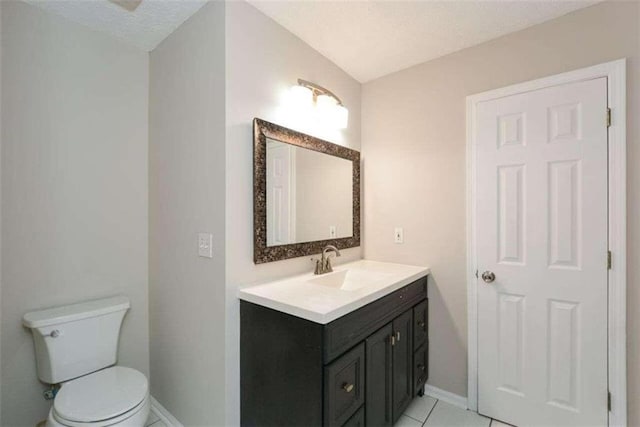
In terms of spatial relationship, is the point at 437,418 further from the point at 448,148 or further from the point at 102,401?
the point at 102,401

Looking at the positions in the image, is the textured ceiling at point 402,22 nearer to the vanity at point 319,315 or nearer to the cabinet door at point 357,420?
the vanity at point 319,315

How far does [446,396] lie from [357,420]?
0.99m

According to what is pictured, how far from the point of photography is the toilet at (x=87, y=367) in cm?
129

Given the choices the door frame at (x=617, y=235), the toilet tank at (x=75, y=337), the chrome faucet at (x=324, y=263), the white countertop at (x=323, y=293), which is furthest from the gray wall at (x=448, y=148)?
the toilet tank at (x=75, y=337)

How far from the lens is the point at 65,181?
5.57ft

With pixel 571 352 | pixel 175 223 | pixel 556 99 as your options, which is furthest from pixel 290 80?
pixel 571 352

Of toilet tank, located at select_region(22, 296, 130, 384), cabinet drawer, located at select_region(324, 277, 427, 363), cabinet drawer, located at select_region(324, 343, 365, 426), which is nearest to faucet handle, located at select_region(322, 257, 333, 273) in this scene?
cabinet drawer, located at select_region(324, 277, 427, 363)

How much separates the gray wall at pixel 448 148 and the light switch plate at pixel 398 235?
0.13ft

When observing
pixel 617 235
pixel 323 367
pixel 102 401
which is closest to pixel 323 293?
pixel 323 367

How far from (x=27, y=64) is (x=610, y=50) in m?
3.07

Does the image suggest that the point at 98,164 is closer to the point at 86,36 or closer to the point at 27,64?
the point at 27,64

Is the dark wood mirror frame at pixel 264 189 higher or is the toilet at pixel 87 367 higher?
the dark wood mirror frame at pixel 264 189

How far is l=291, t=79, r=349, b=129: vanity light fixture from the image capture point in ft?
5.88

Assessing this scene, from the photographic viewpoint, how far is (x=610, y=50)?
1526mm
